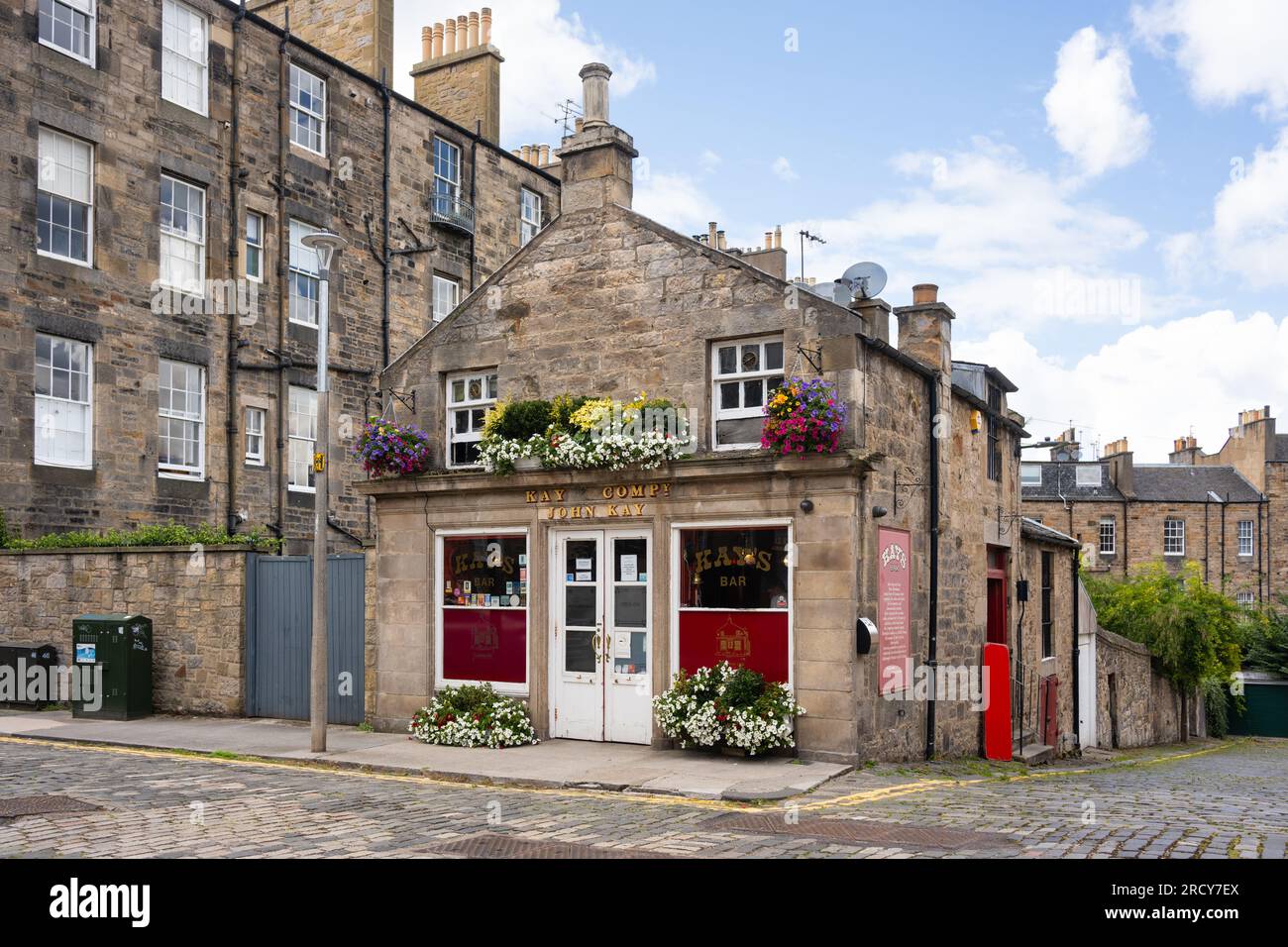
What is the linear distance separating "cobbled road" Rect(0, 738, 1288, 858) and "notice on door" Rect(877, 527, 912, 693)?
1.11 m

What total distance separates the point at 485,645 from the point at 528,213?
20063 mm

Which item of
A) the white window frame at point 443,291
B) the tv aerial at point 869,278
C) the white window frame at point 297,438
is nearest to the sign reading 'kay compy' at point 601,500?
the tv aerial at point 869,278

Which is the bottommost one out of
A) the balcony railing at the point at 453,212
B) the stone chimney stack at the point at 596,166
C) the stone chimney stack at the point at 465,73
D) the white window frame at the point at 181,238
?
the stone chimney stack at the point at 596,166

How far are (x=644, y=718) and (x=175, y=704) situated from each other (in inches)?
320

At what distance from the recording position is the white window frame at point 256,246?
941 inches

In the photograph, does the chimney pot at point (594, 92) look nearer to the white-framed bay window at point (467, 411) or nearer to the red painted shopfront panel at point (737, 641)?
the white-framed bay window at point (467, 411)

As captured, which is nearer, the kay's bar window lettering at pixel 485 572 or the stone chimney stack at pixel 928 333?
the kay's bar window lettering at pixel 485 572

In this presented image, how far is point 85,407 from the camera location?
2061cm

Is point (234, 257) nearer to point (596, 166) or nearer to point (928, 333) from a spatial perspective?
point (596, 166)

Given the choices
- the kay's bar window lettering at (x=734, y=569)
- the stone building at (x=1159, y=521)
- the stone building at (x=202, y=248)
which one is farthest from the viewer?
the stone building at (x=1159, y=521)

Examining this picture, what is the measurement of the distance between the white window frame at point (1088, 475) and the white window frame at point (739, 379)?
4592cm

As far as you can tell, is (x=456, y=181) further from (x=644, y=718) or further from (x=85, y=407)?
(x=644, y=718)

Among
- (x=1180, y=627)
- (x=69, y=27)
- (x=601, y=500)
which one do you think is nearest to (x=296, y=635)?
(x=601, y=500)
